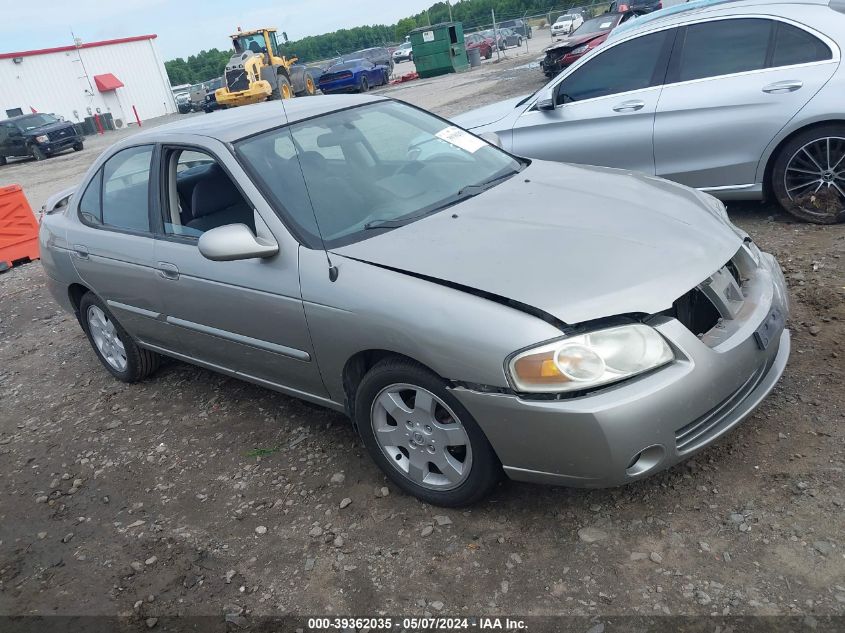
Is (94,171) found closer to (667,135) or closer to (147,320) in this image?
(147,320)

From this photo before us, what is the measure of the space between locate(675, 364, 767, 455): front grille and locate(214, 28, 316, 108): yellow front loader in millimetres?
22816

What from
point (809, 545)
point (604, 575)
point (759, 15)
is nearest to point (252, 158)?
point (604, 575)

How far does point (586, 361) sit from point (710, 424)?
0.59 meters

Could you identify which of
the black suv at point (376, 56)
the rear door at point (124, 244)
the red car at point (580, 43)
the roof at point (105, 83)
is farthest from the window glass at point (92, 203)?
the roof at point (105, 83)

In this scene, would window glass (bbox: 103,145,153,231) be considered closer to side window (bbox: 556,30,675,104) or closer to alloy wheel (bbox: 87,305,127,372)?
alloy wheel (bbox: 87,305,127,372)

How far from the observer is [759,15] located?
528 centimetres

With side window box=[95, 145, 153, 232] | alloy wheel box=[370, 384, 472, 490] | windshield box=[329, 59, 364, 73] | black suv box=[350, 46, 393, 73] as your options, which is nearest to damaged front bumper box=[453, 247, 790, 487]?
alloy wheel box=[370, 384, 472, 490]

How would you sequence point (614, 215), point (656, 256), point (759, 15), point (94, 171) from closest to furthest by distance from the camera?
point (656, 256) < point (614, 215) < point (94, 171) < point (759, 15)

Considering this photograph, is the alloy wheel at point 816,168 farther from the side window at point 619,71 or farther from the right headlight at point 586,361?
the right headlight at point 586,361

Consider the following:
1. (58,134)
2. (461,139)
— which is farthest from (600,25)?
(58,134)

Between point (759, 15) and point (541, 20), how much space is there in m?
45.1

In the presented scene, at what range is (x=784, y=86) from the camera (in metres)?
5.09

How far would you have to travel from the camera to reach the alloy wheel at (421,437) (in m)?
2.84

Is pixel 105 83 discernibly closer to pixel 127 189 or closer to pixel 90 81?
pixel 90 81
